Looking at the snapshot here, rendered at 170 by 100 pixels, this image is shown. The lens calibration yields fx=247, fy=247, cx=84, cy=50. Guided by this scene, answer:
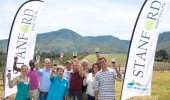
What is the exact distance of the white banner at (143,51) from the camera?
23.0 feet

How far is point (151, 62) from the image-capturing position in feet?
23.4

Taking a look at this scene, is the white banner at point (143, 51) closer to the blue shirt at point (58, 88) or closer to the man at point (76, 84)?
the man at point (76, 84)

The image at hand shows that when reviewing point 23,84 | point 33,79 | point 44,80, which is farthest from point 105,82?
point 33,79

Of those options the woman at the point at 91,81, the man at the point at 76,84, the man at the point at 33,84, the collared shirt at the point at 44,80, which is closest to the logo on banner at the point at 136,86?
the woman at the point at 91,81

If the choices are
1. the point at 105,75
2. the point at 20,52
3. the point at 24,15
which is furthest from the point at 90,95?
the point at 24,15

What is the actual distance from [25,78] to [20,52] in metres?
3.54

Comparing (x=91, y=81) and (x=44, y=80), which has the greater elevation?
(x=91, y=81)

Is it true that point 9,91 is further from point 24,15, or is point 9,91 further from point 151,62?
point 151,62

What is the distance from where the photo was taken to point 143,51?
7.04 metres

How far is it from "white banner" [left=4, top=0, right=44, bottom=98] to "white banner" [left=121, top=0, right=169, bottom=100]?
446cm

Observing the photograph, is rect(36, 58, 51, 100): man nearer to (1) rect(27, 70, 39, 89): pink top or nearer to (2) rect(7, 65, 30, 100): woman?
(1) rect(27, 70, 39, 89): pink top

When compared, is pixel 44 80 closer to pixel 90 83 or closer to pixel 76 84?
pixel 76 84

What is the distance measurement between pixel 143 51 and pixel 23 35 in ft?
16.3

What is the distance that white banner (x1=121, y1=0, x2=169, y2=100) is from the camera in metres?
7.01
